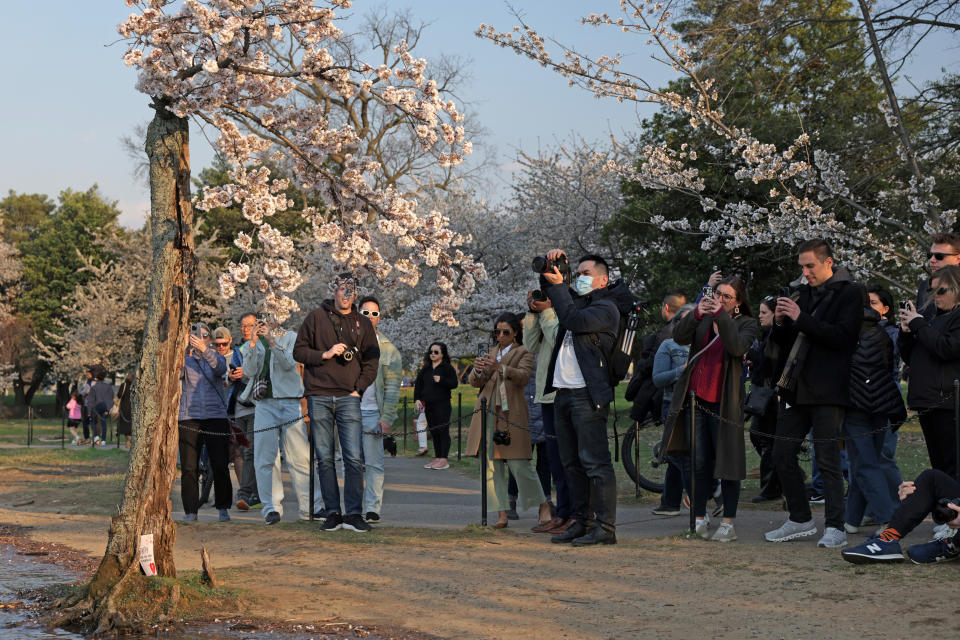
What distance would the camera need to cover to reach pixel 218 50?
6.70m

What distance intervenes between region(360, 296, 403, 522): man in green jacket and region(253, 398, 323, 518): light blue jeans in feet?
1.87

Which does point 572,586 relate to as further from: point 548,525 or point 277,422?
point 277,422

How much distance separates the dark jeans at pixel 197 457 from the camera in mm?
10180

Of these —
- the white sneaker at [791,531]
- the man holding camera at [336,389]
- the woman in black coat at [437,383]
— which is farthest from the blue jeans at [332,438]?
the woman in black coat at [437,383]

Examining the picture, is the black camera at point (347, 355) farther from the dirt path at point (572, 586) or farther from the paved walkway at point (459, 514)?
the paved walkway at point (459, 514)

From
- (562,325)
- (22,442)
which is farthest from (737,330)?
(22,442)

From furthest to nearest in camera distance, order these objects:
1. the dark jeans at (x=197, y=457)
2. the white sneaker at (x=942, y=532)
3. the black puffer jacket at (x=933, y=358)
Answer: the dark jeans at (x=197, y=457)
the white sneaker at (x=942, y=532)
the black puffer jacket at (x=933, y=358)

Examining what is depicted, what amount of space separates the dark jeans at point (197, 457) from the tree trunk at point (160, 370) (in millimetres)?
3591

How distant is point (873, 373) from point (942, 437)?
1041 mm

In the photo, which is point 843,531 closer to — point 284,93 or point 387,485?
point 284,93

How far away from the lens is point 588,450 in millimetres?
8258

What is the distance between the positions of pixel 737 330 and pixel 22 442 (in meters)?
25.4

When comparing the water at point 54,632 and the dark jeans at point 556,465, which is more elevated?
the dark jeans at point 556,465

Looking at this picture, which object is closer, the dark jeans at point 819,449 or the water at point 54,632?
the water at point 54,632
